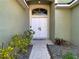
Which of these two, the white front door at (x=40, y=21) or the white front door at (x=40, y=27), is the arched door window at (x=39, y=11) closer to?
the white front door at (x=40, y=21)

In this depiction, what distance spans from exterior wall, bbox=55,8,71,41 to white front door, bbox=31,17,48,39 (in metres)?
3.84

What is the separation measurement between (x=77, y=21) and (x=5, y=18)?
6868mm

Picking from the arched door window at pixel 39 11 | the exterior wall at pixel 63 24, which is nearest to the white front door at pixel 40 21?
the arched door window at pixel 39 11

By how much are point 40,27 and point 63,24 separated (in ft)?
13.9

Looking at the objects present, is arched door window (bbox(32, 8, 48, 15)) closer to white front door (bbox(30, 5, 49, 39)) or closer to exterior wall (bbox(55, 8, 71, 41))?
white front door (bbox(30, 5, 49, 39))

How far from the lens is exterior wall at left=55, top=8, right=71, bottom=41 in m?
15.4

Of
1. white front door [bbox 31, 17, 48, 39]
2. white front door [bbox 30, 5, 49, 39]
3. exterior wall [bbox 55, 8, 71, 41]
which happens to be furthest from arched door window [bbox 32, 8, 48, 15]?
exterior wall [bbox 55, 8, 71, 41]

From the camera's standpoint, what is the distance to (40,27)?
19.4 m

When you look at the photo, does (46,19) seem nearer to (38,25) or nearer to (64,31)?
(38,25)

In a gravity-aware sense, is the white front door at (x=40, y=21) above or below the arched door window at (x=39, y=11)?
below

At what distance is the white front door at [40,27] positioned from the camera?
19312 mm

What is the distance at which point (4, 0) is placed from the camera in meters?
7.08

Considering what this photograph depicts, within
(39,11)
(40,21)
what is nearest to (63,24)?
(40,21)

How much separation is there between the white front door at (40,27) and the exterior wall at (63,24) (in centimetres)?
384
